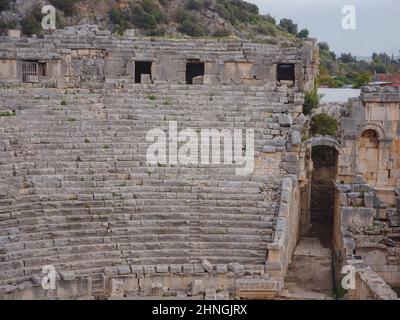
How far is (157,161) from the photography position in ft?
55.2

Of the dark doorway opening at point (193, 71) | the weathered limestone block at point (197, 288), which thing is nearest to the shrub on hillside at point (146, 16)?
the dark doorway opening at point (193, 71)

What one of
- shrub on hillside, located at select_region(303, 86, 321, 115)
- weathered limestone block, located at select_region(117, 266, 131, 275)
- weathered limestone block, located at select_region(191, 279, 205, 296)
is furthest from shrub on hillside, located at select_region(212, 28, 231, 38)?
weathered limestone block, located at select_region(191, 279, 205, 296)

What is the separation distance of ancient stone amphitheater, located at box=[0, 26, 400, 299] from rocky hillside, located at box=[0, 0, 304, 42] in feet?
64.0

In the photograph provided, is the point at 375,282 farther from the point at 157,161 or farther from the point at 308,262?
the point at 157,161

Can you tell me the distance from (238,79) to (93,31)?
14.9 ft

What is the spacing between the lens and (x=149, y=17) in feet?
139

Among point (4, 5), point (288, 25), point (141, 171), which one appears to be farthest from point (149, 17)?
point (141, 171)

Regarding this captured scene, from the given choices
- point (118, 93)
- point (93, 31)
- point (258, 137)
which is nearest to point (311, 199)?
point (258, 137)

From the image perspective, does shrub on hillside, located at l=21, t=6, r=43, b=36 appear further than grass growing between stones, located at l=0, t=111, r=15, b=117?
Yes

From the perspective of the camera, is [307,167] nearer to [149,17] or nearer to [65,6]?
[149,17]
